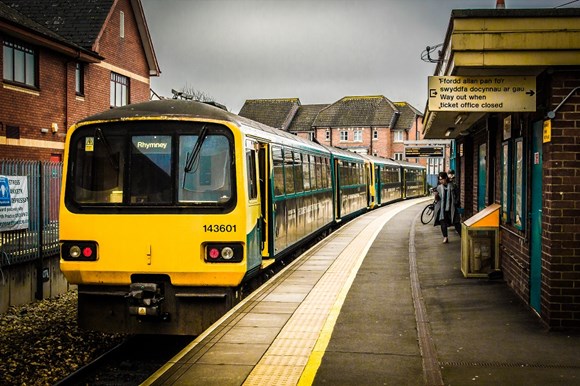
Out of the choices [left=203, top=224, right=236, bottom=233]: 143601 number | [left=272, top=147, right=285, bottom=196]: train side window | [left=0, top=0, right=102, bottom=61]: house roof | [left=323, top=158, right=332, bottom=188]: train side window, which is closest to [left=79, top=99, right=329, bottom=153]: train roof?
[left=203, top=224, right=236, bottom=233]: 143601 number

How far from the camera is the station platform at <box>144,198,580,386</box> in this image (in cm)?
572

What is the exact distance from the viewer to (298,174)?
42.1ft

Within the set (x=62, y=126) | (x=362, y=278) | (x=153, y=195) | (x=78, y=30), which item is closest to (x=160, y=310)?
(x=153, y=195)

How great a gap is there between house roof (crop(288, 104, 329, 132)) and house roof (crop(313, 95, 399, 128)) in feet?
7.16

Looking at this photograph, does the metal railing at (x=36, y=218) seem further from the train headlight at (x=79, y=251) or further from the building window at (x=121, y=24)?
the building window at (x=121, y=24)

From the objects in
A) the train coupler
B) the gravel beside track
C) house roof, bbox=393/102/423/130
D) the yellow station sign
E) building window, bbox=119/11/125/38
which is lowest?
the gravel beside track

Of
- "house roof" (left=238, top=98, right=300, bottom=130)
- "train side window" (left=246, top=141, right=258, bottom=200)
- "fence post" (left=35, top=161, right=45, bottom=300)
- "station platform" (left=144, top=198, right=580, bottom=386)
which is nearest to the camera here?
"station platform" (left=144, top=198, right=580, bottom=386)

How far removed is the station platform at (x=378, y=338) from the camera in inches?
225

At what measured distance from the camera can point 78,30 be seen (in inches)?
864

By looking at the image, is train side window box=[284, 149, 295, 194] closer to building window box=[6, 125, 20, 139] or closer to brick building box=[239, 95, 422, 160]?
building window box=[6, 125, 20, 139]

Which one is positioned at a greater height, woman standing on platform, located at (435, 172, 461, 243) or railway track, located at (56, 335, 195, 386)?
woman standing on platform, located at (435, 172, 461, 243)

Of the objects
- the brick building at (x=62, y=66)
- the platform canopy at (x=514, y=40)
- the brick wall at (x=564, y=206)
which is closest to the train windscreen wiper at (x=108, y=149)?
the platform canopy at (x=514, y=40)

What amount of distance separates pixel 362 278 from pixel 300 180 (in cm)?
288

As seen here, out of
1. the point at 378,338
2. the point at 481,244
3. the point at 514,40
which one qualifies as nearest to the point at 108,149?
the point at 378,338
